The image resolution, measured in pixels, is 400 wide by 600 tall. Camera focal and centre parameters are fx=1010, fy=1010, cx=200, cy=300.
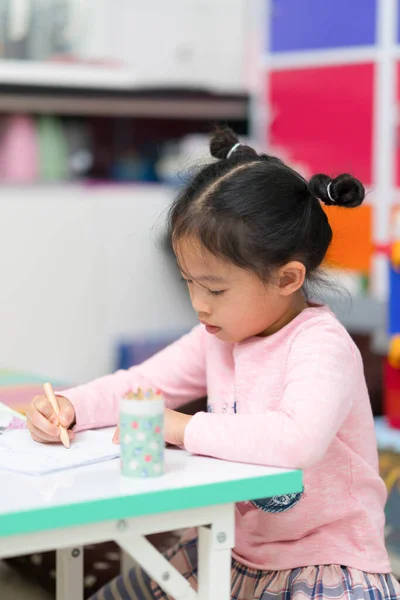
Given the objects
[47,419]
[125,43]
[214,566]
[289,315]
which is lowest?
[214,566]

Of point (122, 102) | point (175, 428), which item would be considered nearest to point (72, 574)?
point (175, 428)

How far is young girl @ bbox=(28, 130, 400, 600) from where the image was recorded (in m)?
1.18

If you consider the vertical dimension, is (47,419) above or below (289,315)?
below

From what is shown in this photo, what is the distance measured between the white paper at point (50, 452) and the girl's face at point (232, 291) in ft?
0.65

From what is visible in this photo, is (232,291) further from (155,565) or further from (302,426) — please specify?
(155,565)

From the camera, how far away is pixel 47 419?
4.00 feet

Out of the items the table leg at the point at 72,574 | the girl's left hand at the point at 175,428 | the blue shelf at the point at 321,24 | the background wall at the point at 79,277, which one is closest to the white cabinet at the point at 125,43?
the blue shelf at the point at 321,24

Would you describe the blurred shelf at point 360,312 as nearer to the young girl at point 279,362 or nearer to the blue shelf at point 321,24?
the blue shelf at point 321,24

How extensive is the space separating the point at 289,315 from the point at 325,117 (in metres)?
2.47

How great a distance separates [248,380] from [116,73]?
2567 millimetres

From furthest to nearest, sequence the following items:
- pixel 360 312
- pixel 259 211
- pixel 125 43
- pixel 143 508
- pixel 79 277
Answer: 1. pixel 125 43
2. pixel 79 277
3. pixel 360 312
4. pixel 259 211
5. pixel 143 508

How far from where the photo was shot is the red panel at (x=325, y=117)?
3453 millimetres

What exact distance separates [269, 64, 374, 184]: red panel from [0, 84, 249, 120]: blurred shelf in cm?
17

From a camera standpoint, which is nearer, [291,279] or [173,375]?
[291,279]
